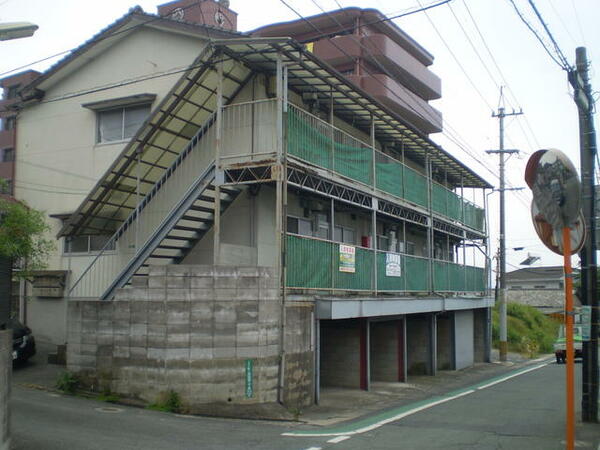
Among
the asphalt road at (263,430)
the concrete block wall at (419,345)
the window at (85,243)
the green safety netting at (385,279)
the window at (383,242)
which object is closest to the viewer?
the asphalt road at (263,430)

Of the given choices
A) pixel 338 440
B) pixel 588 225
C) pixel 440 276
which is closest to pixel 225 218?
pixel 338 440

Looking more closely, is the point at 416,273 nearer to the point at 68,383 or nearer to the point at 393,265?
the point at 393,265

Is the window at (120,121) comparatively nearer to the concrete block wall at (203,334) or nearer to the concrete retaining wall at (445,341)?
the concrete block wall at (203,334)

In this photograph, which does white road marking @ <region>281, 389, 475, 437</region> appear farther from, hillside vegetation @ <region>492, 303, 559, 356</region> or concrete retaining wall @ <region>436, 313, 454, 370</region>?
hillside vegetation @ <region>492, 303, 559, 356</region>

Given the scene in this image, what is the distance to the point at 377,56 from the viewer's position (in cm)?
3844

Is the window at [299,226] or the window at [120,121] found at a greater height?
the window at [120,121]

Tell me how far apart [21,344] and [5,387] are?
7833mm

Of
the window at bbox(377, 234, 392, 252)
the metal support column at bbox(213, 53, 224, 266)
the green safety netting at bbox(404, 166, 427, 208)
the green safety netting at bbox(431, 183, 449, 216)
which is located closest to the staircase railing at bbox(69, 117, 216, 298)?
the metal support column at bbox(213, 53, 224, 266)

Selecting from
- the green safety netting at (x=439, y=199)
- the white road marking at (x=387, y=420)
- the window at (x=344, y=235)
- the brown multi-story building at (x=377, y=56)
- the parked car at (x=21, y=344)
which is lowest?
the white road marking at (x=387, y=420)

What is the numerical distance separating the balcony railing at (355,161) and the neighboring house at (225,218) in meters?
0.06

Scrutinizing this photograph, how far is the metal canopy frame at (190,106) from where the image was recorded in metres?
12.9

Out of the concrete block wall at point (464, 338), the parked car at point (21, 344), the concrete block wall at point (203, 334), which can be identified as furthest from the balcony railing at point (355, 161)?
the parked car at point (21, 344)

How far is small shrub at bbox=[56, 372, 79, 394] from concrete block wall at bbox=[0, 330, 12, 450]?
5.07m

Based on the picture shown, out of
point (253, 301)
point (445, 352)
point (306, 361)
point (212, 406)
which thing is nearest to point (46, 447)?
point (212, 406)
